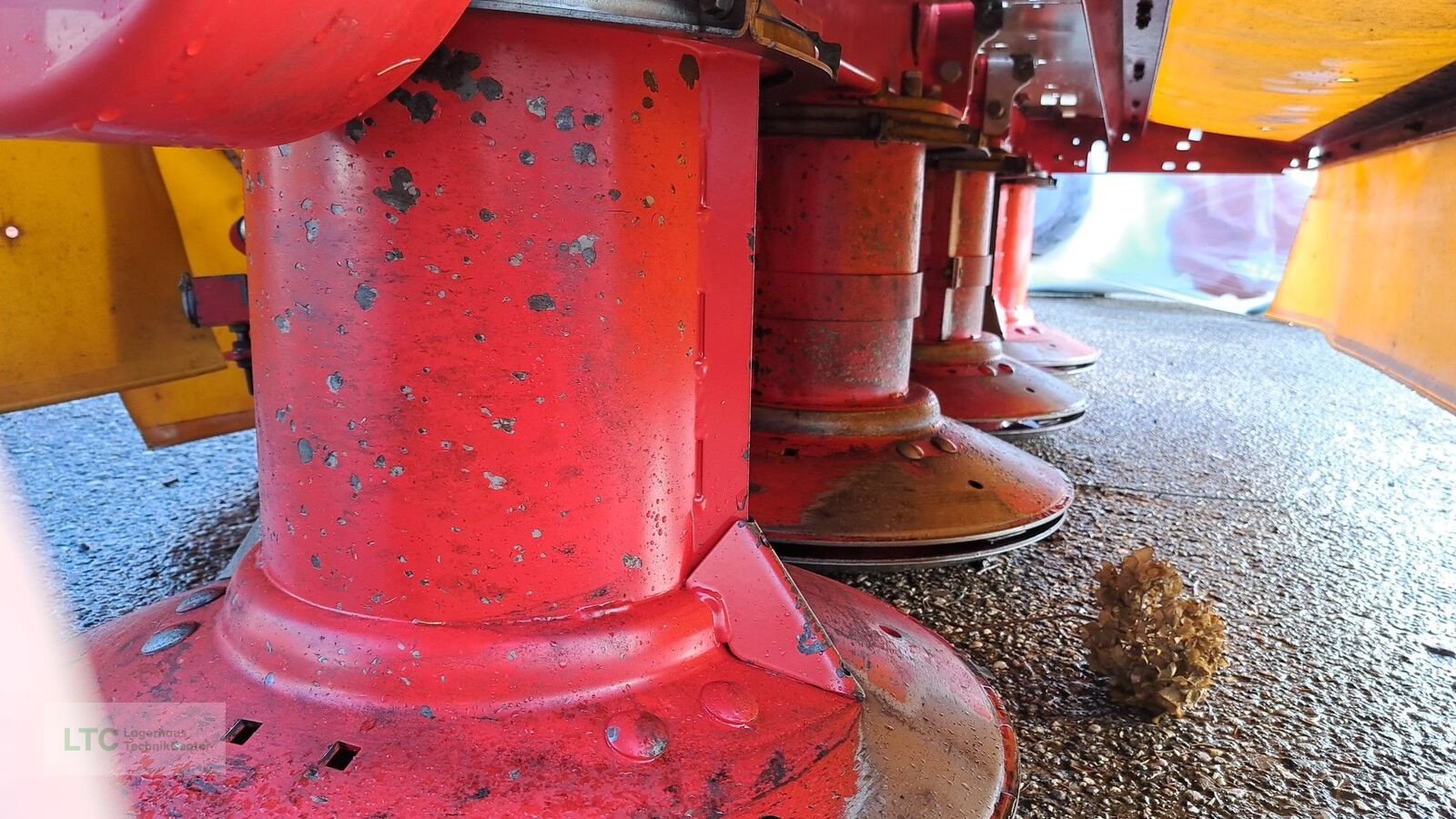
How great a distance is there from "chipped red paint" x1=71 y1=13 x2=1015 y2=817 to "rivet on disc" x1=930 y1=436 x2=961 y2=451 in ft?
4.40

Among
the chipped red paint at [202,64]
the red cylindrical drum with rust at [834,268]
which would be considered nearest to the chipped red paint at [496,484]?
the chipped red paint at [202,64]

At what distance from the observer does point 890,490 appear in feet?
7.17

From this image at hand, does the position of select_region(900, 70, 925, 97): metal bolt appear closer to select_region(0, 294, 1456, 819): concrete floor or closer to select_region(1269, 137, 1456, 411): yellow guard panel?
select_region(0, 294, 1456, 819): concrete floor

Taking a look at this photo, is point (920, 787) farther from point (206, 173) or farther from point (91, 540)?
point (91, 540)

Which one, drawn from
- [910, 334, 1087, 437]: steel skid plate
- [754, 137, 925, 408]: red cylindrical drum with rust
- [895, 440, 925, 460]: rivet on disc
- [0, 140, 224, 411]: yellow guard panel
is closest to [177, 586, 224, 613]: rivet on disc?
[0, 140, 224, 411]: yellow guard panel

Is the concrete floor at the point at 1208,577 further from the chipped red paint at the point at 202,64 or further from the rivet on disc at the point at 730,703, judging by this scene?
the chipped red paint at the point at 202,64

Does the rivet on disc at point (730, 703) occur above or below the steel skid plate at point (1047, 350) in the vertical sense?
above

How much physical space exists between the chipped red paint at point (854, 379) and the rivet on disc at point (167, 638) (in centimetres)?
120

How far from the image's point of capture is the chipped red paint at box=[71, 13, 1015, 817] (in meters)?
0.90

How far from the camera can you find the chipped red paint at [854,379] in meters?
2.15

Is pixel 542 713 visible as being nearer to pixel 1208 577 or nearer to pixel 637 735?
pixel 637 735

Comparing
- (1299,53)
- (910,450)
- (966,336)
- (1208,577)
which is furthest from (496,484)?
(966,336)

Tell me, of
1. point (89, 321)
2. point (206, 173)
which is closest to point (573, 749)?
point (89, 321)

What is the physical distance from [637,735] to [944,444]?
1.58 metres
